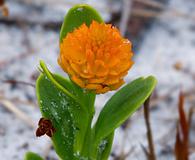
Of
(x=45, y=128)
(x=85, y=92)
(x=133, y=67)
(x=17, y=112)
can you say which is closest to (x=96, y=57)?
(x=85, y=92)

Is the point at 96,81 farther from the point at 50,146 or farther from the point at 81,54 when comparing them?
the point at 50,146

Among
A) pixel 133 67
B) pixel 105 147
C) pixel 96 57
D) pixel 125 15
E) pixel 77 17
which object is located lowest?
pixel 105 147

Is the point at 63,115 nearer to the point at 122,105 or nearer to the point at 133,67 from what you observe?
the point at 122,105

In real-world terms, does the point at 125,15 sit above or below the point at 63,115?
above

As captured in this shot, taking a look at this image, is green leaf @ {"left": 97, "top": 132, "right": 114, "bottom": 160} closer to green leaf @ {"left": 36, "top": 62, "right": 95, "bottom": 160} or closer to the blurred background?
green leaf @ {"left": 36, "top": 62, "right": 95, "bottom": 160}

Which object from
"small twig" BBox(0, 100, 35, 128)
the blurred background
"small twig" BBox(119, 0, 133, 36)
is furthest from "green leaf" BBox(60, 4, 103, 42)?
"small twig" BBox(119, 0, 133, 36)

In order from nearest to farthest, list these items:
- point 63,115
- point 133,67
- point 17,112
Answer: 1. point 63,115
2. point 17,112
3. point 133,67

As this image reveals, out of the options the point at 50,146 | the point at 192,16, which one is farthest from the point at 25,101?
the point at 192,16

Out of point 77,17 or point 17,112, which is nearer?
point 77,17
